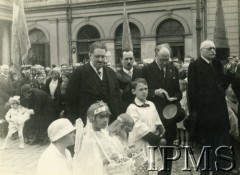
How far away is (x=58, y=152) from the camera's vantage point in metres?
3.52

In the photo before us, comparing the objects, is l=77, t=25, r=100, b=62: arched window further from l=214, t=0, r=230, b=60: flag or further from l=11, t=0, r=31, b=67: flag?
l=214, t=0, r=230, b=60: flag

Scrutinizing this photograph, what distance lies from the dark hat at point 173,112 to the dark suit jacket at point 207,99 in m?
0.17

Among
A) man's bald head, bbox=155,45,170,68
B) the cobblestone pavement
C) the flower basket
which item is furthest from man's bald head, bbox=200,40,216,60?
the cobblestone pavement

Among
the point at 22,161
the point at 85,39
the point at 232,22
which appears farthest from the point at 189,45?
the point at 22,161

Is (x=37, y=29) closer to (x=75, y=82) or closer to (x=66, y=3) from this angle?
(x=66, y=3)

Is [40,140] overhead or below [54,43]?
below

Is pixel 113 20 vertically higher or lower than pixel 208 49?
higher

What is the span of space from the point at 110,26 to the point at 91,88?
1641cm

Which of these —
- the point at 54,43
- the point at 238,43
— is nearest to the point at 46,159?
the point at 238,43

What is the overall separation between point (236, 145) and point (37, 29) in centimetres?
1838

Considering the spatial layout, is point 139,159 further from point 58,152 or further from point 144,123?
point 58,152

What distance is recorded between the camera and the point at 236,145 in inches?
235

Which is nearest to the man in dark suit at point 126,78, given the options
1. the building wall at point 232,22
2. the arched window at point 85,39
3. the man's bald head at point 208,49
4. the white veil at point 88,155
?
the man's bald head at point 208,49

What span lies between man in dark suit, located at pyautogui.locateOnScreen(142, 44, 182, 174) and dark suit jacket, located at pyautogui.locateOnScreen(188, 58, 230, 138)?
27 cm
